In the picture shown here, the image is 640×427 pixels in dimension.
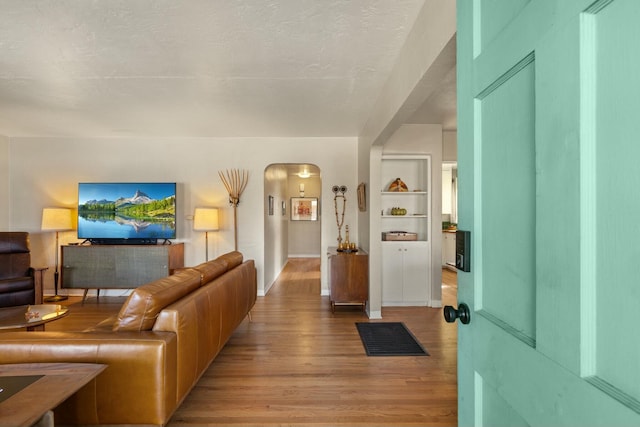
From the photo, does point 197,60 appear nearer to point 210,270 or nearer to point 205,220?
point 210,270

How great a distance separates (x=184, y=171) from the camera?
210 inches

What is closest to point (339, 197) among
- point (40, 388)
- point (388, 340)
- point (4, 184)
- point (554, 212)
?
point (388, 340)

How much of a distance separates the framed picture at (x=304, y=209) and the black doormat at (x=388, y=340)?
19.9 ft

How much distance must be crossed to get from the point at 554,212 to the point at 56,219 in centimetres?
595

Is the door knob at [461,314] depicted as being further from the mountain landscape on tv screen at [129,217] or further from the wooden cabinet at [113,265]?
the mountain landscape on tv screen at [129,217]

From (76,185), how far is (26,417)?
5181 millimetres

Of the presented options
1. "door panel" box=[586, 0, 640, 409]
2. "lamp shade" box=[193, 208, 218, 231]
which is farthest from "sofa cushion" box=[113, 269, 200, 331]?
"lamp shade" box=[193, 208, 218, 231]

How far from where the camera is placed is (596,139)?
549mm

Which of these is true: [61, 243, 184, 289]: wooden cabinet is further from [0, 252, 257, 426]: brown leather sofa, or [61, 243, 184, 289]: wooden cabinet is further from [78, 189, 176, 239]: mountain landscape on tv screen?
[0, 252, 257, 426]: brown leather sofa

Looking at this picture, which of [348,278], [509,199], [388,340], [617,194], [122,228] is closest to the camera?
[617,194]

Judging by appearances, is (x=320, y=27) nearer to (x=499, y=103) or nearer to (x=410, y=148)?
(x=499, y=103)

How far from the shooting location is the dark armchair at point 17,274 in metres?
→ 3.87

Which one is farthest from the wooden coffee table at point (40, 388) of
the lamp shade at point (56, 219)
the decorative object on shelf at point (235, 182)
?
the lamp shade at point (56, 219)

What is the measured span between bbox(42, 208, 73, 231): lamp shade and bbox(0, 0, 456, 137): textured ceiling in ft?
4.07
